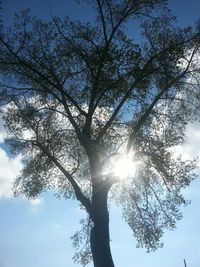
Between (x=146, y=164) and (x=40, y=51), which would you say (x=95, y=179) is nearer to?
(x=146, y=164)

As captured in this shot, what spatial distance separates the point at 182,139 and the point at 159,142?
145cm

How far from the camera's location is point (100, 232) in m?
23.2

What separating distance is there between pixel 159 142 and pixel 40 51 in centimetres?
911

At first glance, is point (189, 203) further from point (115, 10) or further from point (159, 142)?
point (115, 10)

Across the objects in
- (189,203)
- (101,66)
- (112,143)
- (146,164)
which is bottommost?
(189,203)

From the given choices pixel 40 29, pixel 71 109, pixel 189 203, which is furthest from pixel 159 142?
pixel 40 29

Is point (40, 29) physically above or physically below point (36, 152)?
above

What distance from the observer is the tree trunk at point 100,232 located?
22.7m

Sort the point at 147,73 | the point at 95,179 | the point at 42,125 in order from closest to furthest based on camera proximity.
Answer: the point at 95,179, the point at 147,73, the point at 42,125

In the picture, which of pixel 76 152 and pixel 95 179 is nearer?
pixel 95 179


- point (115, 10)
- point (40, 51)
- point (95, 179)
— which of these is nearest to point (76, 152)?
point (95, 179)

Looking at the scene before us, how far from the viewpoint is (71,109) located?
27797 millimetres

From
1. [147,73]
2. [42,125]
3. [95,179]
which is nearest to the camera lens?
[95,179]

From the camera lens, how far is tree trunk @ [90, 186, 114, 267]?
22.7 meters
